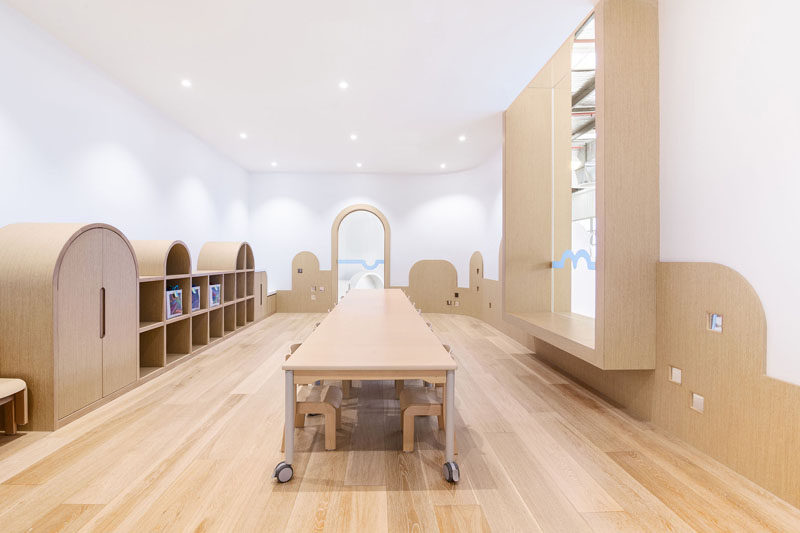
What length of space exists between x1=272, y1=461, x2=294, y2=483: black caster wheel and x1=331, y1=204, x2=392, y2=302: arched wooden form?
6.52 meters

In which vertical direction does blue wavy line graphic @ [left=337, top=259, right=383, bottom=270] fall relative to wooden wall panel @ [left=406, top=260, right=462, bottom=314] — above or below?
above

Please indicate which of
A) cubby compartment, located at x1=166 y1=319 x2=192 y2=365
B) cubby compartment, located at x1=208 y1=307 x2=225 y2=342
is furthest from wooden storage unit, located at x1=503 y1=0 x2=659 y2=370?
cubby compartment, located at x1=208 y1=307 x2=225 y2=342

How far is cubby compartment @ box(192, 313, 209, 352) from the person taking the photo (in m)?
5.00

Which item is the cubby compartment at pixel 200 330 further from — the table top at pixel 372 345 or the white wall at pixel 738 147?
the white wall at pixel 738 147

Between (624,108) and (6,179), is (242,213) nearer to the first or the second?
(6,179)

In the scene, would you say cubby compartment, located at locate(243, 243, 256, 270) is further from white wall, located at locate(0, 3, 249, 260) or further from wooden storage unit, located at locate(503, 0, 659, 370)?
wooden storage unit, located at locate(503, 0, 659, 370)

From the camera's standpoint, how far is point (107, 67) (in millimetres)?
3902

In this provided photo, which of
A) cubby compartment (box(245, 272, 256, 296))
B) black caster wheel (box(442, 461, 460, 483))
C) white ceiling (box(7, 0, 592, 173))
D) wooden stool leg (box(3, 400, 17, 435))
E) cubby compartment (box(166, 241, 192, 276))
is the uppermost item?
white ceiling (box(7, 0, 592, 173))

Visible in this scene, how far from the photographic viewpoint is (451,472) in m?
1.96

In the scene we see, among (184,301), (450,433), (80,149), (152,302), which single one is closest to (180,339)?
(184,301)

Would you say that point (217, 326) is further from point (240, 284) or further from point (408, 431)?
point (408, 431)

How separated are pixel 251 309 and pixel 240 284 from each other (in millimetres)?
563

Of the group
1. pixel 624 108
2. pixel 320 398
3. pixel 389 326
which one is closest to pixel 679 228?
pixel 624 108

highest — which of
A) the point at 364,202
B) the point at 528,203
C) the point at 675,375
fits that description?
the point at 364,202
